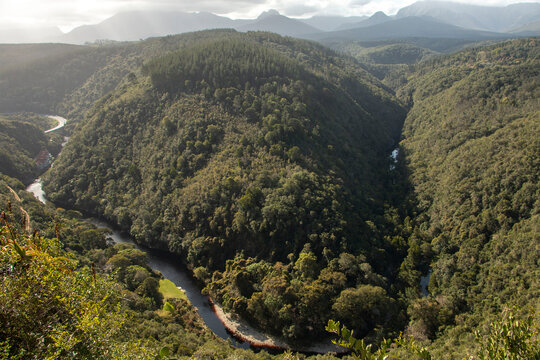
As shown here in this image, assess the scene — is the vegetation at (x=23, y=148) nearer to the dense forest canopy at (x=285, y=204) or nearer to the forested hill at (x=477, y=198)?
the dense forest canopy at (x=285, y=204)

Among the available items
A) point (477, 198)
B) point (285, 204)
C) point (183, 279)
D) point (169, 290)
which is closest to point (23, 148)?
point (183, 279)

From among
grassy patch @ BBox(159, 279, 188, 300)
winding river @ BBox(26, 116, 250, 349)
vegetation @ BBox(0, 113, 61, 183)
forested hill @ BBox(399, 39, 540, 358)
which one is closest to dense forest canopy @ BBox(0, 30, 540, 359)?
forested hill @ BBox(399, 39, 540, 358)

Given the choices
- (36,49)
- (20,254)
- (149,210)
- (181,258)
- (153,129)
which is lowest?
(181,258)

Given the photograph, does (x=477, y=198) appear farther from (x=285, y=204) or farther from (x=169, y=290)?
(x=169, y=290)

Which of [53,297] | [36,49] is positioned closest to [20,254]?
[53,297]

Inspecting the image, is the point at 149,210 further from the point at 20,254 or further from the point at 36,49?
the point at 36,49

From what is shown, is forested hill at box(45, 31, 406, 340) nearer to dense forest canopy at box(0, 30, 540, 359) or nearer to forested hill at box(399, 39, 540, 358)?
dense forest canopy at box(0, 30, 540, 359)
